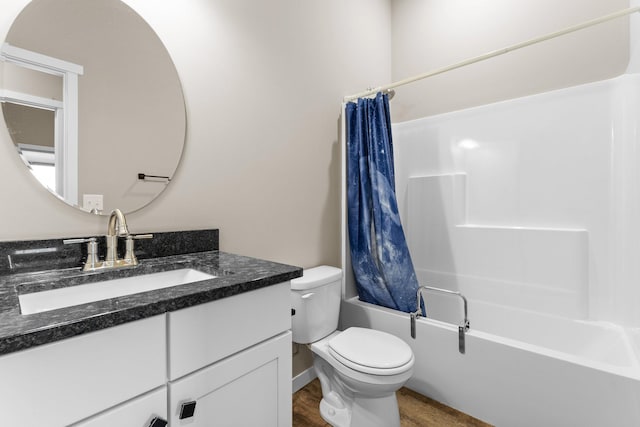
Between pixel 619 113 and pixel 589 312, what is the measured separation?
1134 millimetres

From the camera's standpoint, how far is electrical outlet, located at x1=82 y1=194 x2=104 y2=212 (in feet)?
3.60

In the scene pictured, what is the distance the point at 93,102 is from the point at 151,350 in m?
0.93

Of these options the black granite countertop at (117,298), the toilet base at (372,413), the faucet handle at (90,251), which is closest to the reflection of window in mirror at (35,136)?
the faucet handle at (90,251)

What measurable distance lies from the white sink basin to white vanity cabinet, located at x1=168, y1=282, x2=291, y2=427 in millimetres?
250

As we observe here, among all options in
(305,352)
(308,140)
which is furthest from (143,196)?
(305,352)


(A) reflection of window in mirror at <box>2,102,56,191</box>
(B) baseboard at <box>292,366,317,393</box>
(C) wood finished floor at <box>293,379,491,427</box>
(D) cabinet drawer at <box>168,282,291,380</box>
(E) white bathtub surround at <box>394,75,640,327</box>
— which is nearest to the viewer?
(D) cabinet drawer at <box>168,282,291,380</box>

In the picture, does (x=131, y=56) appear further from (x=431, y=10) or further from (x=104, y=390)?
(x=431, y=10)

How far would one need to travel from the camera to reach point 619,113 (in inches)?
68.2

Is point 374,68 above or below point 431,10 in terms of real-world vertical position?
below

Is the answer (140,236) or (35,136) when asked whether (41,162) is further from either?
(140,236)

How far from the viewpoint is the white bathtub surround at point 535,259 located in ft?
4.71

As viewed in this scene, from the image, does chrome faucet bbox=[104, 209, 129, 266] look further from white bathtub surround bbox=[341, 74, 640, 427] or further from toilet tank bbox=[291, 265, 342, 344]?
white bathtub surround bbox=[341, 74, 640, 427]

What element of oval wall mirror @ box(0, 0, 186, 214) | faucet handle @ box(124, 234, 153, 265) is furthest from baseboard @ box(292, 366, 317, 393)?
oval wall mirror @ box(0, 0, 186, 214)

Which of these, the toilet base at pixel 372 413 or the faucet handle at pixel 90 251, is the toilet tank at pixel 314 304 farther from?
the faucet handle at pixel 90 251
